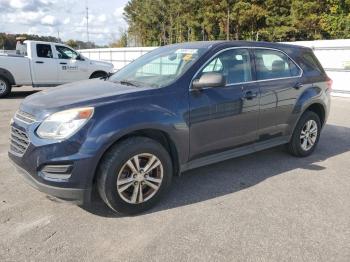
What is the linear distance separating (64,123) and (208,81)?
1586 mm

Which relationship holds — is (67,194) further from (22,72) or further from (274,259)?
(22,72)

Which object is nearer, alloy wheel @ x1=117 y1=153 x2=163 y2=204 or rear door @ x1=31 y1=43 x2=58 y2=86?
alloy wheel @ x1=117 y1=153 x2=163 y2=204

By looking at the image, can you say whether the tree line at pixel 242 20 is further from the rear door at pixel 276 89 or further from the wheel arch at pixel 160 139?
the wheel arch at pixel 160 139

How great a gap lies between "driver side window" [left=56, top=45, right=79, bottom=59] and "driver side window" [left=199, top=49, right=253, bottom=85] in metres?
9.46

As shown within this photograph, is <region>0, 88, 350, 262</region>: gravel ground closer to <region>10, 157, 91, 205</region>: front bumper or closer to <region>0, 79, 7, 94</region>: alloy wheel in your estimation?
<region>10, 157, 91, 205</region>: front bumper

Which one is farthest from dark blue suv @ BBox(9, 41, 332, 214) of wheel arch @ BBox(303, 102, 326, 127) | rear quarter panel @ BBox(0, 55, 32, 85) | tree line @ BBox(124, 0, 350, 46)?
tree line @ BBox(124, 0, 350, 46)

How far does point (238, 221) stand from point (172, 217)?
66 centimetres

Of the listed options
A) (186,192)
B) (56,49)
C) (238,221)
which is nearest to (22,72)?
(56,49)

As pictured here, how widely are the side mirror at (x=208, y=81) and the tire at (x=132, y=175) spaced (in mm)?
798

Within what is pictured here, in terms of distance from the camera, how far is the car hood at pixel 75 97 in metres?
3.55

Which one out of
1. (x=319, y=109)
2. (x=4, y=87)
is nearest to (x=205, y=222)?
(x=319, y=109)

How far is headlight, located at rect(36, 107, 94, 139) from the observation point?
339cm

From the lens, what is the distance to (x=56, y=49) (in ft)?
41.5

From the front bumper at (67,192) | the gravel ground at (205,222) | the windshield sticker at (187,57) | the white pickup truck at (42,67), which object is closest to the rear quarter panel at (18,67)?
the white pickup truck at (42,67)
